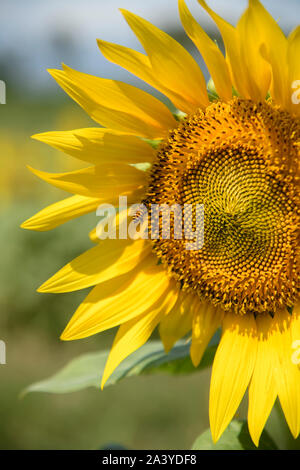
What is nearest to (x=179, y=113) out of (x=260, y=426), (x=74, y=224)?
(x=260, y=426)

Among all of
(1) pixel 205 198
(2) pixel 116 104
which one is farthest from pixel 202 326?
(2) pixel 116 104

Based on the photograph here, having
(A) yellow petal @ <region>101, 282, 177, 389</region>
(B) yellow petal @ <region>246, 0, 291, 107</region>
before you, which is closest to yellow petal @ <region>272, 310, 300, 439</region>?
(A) yellow petal @ <region>101, 282, 177, 389</region>

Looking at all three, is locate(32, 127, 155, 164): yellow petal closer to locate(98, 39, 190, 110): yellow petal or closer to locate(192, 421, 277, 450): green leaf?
locate(98, 39, 190, 110): yellow petal

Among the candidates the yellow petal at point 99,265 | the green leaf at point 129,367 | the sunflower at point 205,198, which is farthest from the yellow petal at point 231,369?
the yellow petal at point 99,265

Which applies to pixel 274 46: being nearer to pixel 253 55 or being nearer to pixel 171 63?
pixel 253 55

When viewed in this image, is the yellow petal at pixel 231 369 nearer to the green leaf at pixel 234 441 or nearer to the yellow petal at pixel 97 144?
the green leaf at pixel 234 441

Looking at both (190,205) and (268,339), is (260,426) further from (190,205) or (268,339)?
(190,205)

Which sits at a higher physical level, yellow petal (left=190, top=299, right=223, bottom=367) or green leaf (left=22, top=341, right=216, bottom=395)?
yellow petal (left=190, top=299, right=223, bottom=367)

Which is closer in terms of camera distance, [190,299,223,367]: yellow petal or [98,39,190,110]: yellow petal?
[98,39,190,110]: yellow petal
